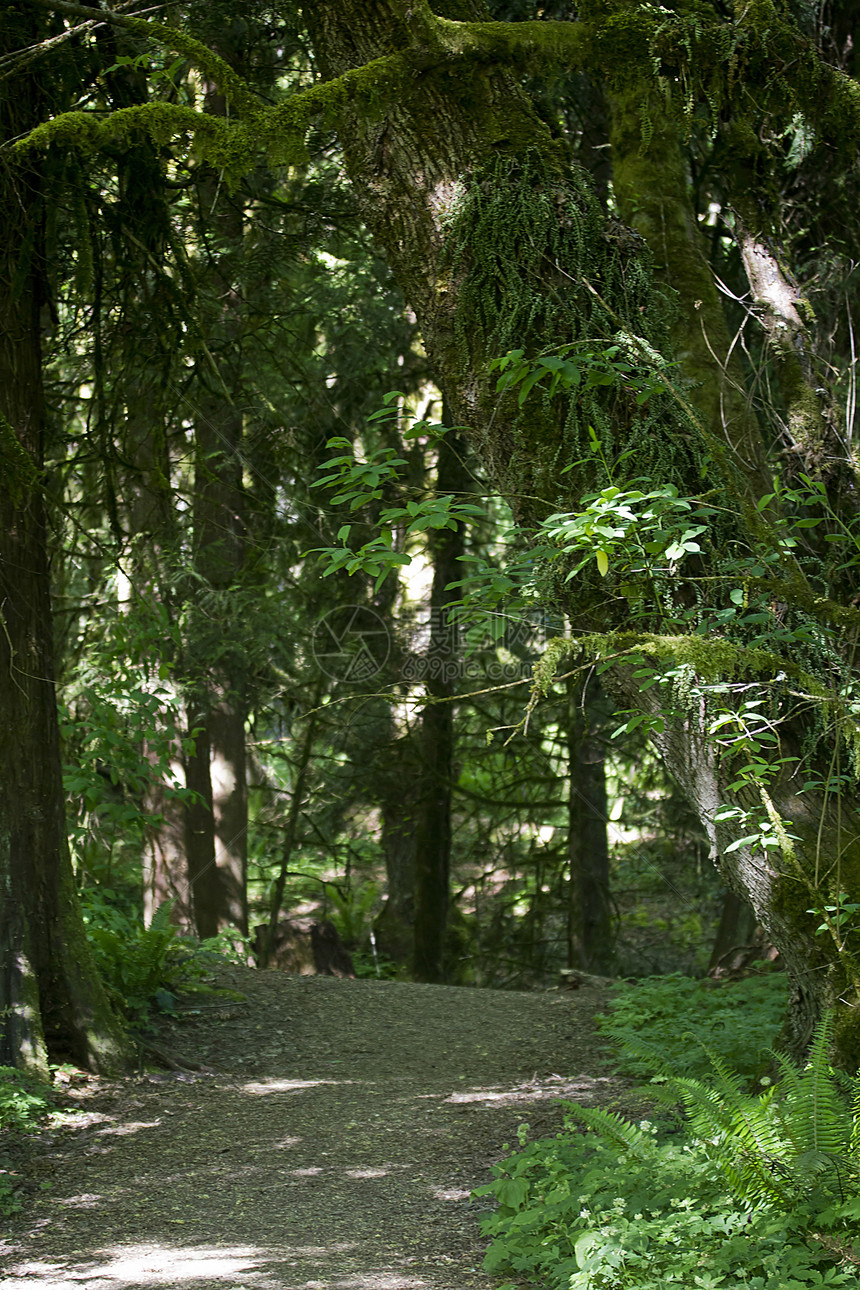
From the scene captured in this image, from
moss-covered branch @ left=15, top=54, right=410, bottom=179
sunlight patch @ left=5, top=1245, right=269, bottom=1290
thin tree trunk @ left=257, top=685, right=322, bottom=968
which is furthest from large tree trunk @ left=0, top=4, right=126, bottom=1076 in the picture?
thin tree trunk @ left=257, top=685, right=322, bottom=968

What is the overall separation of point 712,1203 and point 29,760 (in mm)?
3929

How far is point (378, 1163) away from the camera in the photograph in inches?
181

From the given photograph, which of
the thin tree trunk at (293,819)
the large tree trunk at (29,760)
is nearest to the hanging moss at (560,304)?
the large tree trunk at (29,760)

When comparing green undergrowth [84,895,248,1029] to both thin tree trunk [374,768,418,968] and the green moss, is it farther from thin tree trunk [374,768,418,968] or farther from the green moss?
thin tree trunk [374,768,418,968]

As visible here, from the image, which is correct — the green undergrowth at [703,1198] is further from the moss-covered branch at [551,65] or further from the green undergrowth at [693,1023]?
the moss-covered branch at [551,65]

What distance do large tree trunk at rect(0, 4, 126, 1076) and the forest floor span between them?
383mm

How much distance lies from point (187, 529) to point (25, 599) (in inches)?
182

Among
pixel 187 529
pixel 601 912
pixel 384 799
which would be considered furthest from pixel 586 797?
pixel 187 529

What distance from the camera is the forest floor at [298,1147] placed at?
11.9 ft

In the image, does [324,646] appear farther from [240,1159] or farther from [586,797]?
[240,1159]

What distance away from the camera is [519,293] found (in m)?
→ 3.82

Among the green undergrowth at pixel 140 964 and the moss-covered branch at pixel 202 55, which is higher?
the moss-covered branch at pixel 202 55

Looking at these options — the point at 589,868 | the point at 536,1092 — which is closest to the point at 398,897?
the point at 589,868

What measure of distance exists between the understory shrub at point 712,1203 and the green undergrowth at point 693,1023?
0.95 metres
